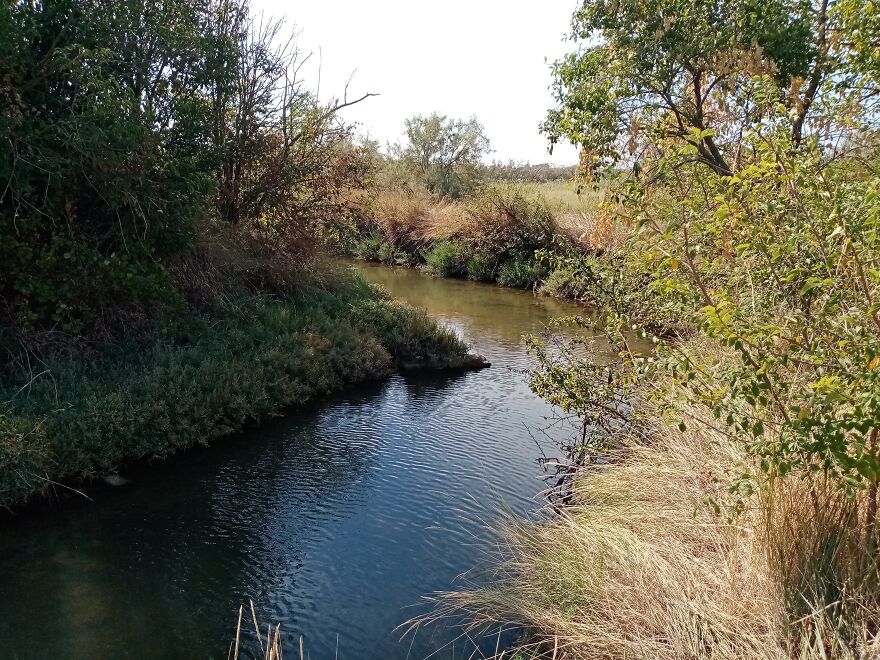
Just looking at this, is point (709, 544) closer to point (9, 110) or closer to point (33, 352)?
point (33, 352)

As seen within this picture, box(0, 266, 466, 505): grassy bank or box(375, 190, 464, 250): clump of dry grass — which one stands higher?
box(375, 190, 464, 250): clump of dry grass

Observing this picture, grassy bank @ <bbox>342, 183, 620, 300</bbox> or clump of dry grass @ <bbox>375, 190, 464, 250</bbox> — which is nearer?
grassy bank @ <bbox>342, 183, 620, 300</bbox>

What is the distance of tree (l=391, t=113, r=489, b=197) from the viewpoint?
35531 millimetres

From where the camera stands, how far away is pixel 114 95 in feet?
27.3

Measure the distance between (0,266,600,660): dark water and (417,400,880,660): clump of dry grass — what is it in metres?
0.70

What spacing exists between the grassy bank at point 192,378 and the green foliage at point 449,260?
41.5 feet

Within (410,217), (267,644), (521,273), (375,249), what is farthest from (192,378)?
(375,249)

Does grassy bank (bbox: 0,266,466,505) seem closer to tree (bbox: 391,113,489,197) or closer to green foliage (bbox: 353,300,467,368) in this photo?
green foliage (bbox: 353,300,467,368)

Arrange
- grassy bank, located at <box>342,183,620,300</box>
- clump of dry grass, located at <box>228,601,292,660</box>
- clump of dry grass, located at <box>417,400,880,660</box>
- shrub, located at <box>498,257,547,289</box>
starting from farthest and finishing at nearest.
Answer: grassy bank, located at <box>342,183,620,300</box> < shrub, located at <box>498,257,547,289</box> < clump of dry grass, located at <box>417,400,880,660</box> < clump of dry grass, located at <box>228,601,292,660</box>

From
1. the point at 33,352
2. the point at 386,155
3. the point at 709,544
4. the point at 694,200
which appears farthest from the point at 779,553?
the point at 386,155

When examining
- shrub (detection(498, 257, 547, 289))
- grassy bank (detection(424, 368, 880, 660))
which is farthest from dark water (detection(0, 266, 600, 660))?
shrub (detection(498, 257, 547, 289))

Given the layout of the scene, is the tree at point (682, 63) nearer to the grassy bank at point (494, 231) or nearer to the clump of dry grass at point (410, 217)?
the grassy bank at point (494, 231)

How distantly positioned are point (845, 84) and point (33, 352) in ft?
33.2

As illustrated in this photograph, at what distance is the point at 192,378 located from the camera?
8828 mm
